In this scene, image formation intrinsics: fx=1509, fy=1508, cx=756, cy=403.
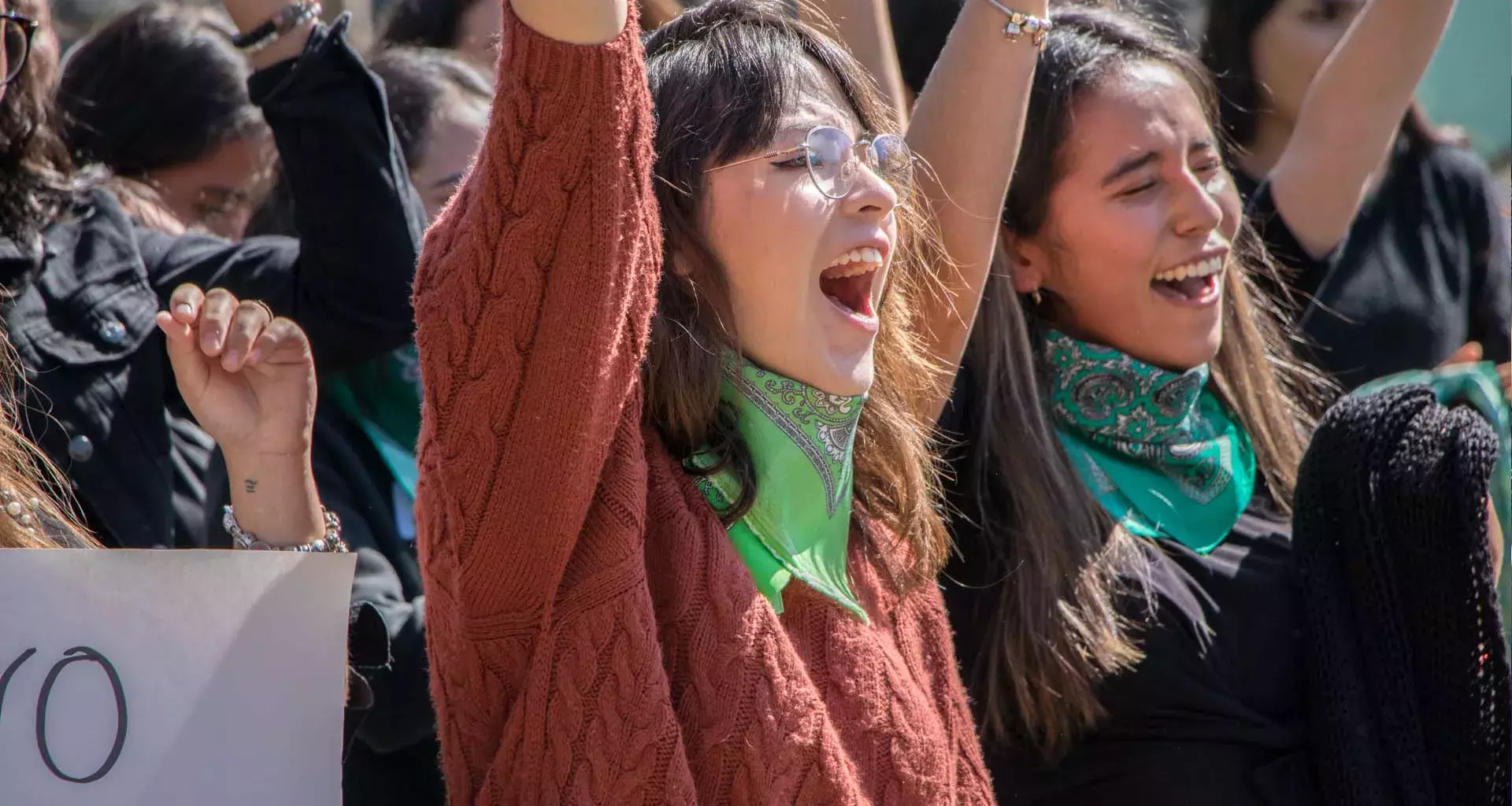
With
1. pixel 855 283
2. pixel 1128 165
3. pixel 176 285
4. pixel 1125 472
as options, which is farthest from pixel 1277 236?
pixel 176 285

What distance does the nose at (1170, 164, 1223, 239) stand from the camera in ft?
6.61

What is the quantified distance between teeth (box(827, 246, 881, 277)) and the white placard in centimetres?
51

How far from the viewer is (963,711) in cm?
152

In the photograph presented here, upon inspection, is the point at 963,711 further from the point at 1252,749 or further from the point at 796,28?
the point at 796,28

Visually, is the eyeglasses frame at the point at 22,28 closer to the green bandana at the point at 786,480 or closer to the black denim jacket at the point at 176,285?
the black denim jacket at the point at 176,285

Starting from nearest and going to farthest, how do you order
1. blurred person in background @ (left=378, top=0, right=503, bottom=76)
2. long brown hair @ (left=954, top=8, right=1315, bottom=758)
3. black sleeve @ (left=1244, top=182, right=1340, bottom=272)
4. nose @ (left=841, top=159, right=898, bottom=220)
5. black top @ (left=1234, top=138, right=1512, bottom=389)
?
nose @ (left=841, top=159, right=898, bottom=220), long brown hair @ (left=954, top=8, right=1315, bottom=758), black sleeve @ (left=1244, top=182, right=1340, bottom=272), black top @ (left=1234, top=138, right=1512, bottom=389), blurred person in background @ (left=378, top=0, right=503, bottom=76)

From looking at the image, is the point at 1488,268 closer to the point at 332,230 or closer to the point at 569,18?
the point at 332,230

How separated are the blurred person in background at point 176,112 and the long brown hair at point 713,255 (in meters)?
1.30

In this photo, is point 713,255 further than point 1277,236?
No

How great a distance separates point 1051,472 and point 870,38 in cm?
59

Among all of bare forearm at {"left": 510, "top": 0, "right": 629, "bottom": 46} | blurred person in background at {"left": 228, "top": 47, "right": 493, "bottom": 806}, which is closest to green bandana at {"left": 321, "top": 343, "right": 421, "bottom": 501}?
blurred person in background at {"left": 228, "top": 47, "right": 493, "bottom": 806}

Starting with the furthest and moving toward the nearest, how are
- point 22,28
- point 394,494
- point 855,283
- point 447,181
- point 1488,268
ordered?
1. point 1488,268
2. point 447,181
3. point 394,494
4. point 22,28
5. point 855,283

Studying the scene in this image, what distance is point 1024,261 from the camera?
2.11 metres

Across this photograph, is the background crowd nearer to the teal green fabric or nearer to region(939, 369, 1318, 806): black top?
the teal green fabric
